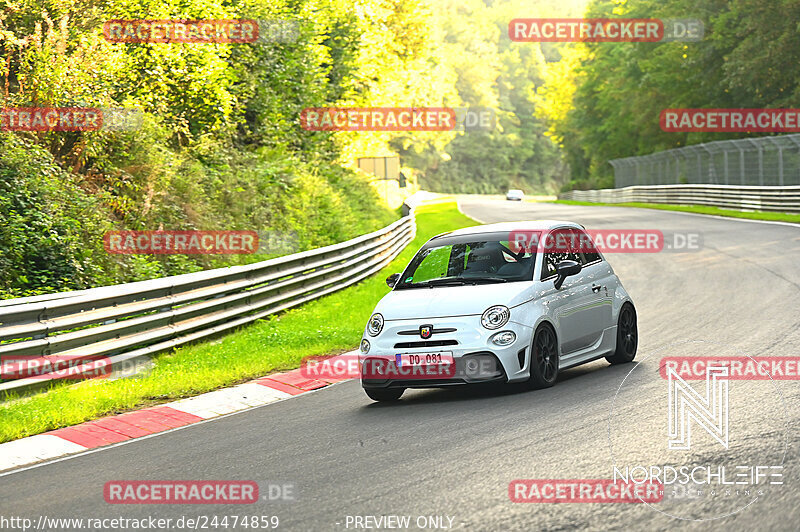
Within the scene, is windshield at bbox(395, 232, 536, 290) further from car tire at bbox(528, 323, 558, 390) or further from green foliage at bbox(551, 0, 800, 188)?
green foliage at bbox(551, 0, 800, 188)

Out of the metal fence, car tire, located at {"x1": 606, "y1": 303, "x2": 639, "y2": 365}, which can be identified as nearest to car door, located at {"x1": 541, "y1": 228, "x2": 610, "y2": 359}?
car tire, located at {"x1": 606, "y1": 303, "x2": 639, "y2": 365}

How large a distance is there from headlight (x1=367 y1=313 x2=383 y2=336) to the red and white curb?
136 cm

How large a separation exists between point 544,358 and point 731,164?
3615 cm

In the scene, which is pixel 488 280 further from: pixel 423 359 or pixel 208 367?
pixel 208 367

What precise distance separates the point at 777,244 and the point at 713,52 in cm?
2926

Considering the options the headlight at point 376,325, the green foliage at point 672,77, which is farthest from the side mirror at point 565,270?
the green foliage at point 672,77

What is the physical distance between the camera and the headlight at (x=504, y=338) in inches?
361

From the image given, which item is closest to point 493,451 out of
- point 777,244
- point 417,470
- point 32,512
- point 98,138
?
point 417,470

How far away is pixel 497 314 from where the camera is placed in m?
9.29

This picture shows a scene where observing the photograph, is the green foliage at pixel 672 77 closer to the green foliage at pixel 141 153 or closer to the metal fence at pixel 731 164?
the metal fence at pixel 731 164

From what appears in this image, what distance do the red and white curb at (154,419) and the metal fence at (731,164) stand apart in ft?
95.1

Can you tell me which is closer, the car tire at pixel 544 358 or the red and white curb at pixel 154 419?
the red and white curb at pixel 154 419

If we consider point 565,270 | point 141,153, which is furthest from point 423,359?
point 141,153

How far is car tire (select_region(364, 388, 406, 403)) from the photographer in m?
9.73
